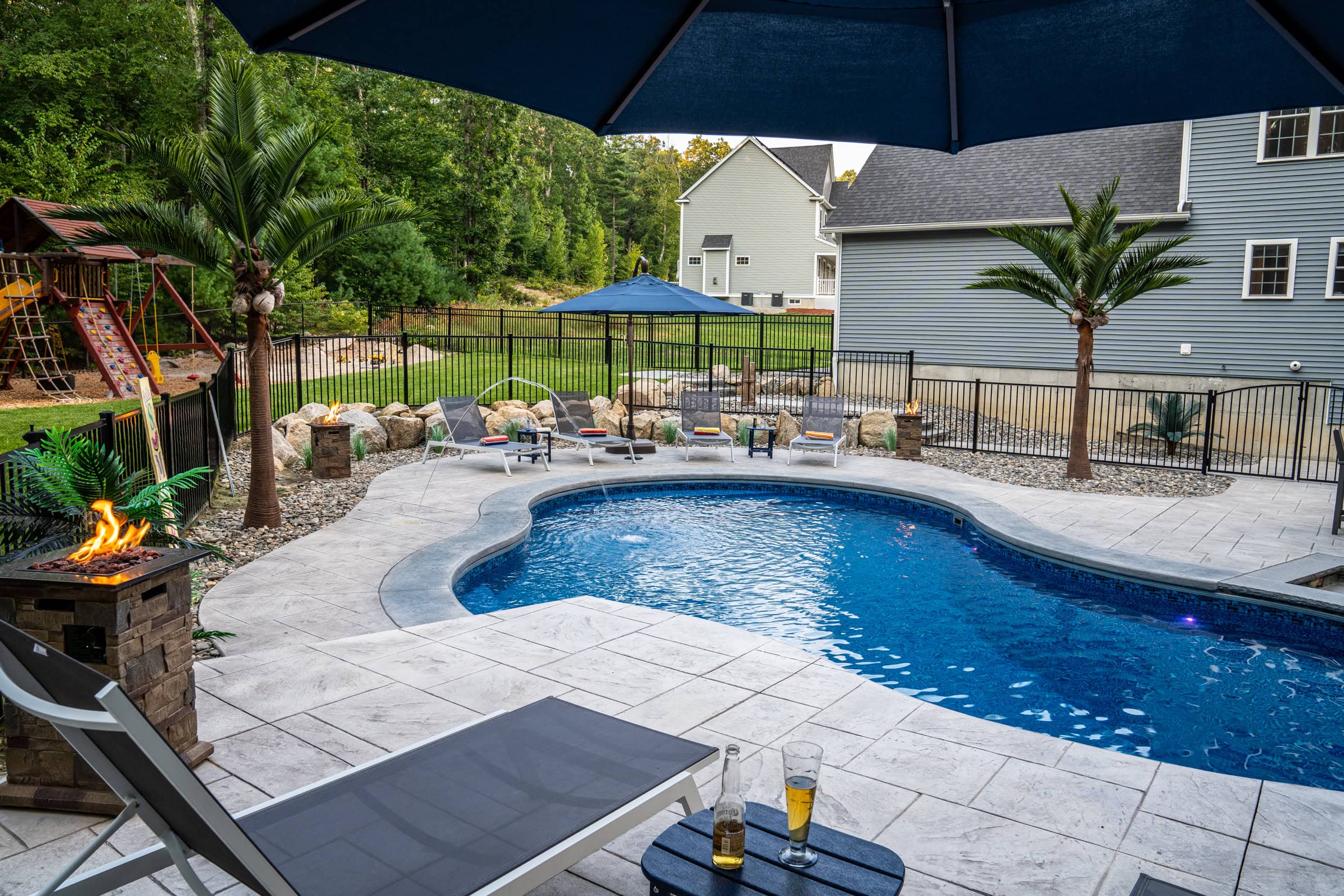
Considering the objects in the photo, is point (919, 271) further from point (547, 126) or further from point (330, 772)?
point (547, 126)

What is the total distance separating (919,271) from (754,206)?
15198 millimetres

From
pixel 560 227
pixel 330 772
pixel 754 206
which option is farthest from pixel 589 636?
pixel 560 227

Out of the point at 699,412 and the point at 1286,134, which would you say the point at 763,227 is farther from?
the point at 699,412

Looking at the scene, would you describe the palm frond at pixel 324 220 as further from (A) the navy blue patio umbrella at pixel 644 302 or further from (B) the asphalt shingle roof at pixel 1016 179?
(B) the asphalt shingle roof at pixel 1016 179

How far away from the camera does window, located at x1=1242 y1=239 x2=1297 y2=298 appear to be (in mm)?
16266

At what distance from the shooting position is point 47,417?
12961mm

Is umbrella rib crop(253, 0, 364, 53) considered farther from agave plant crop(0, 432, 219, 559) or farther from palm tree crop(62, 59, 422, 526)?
palm tree crop(62, 59, 422, 526)

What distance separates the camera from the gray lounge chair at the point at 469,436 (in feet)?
40.2

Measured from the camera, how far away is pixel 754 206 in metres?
34.0

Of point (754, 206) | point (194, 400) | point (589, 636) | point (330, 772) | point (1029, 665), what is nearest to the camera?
point (330, 772)

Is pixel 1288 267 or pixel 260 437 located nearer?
pixel 260 437

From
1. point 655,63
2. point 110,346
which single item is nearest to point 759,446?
point 110,346

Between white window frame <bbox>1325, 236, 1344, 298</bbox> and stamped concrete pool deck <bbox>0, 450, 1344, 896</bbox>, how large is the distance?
10527mm

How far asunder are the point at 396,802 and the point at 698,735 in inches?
74.7
